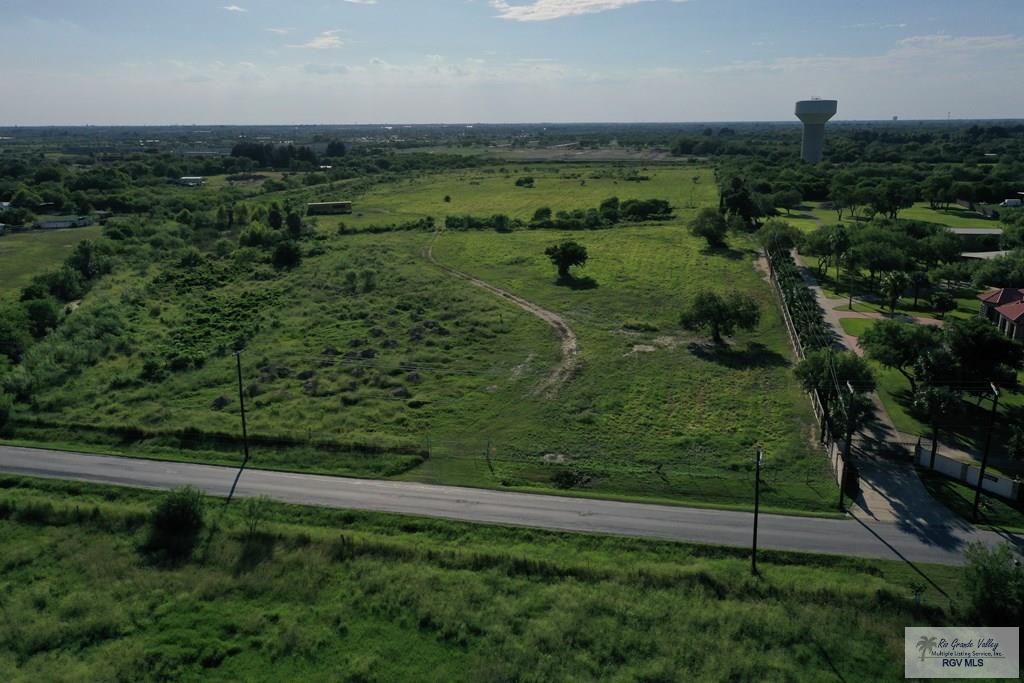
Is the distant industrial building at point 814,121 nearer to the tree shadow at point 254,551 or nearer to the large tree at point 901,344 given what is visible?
the large tree at point 901,344

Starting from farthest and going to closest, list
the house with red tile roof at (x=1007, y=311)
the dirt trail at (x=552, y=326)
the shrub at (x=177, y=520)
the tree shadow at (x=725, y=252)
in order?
1. the tree shadow at (x=725, y=252)
2. the house with red tile roof at (x=1007, y=311)
3. the dirt trail at (x=552, y=326)
4. the shrub at (x=177, y=520)

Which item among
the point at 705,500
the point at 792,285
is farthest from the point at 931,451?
the point at 792,285

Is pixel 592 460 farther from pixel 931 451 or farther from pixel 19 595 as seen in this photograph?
pixel 19 595

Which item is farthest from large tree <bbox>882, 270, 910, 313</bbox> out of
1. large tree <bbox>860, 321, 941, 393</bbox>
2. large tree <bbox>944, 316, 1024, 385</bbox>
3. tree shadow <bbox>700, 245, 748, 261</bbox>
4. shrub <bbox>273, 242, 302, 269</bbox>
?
shrub <bbox>273, 242, 302, 269</bbox>

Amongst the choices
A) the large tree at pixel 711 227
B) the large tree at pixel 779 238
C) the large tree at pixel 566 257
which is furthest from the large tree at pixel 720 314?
the large tree at pixel 711 227

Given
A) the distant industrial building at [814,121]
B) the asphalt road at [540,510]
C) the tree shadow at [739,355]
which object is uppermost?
the distant industrial building at [814,121]
